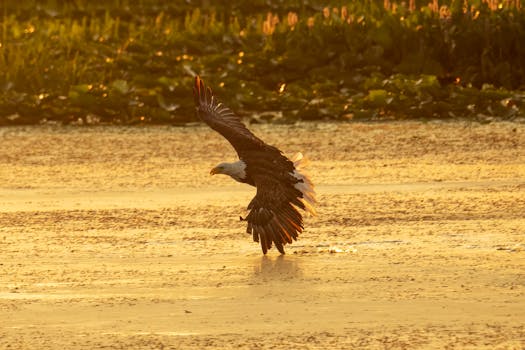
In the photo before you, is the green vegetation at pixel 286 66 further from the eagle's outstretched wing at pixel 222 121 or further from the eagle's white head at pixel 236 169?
the eagle's white head at pixel 236 169

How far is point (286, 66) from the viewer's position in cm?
2164

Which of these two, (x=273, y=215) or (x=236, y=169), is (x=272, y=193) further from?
(x=236, y=169)

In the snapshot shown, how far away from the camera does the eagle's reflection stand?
957 centimetres

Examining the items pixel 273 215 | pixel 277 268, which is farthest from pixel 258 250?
pixel 277 268

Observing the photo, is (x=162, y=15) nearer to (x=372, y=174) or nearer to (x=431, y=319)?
(x=372, y=174)

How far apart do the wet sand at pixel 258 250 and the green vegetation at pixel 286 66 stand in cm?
229

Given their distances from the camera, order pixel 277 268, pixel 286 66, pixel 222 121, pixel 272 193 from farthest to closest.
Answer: pixel 286 66, pixel 222 121, pixel 272 193, pixel 277 268

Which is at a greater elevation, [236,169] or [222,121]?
[222,121]

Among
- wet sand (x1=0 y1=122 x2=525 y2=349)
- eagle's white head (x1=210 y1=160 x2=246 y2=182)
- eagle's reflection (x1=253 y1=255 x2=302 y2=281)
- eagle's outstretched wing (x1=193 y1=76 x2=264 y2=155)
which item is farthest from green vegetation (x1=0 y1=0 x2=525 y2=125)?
eagle's reflection (x1=253 y1=255 x2=302 y2=281)

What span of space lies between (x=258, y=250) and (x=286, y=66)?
36.9 feet

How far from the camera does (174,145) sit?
55.5ft

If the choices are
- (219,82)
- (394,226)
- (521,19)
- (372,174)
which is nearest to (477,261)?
(394,226)

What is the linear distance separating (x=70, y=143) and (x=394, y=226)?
645cm

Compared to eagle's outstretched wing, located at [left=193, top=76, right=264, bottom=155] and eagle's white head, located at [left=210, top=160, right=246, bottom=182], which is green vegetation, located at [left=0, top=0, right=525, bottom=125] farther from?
eagle's white head, located at [left=210, top=160, right=246, bottom=182]
